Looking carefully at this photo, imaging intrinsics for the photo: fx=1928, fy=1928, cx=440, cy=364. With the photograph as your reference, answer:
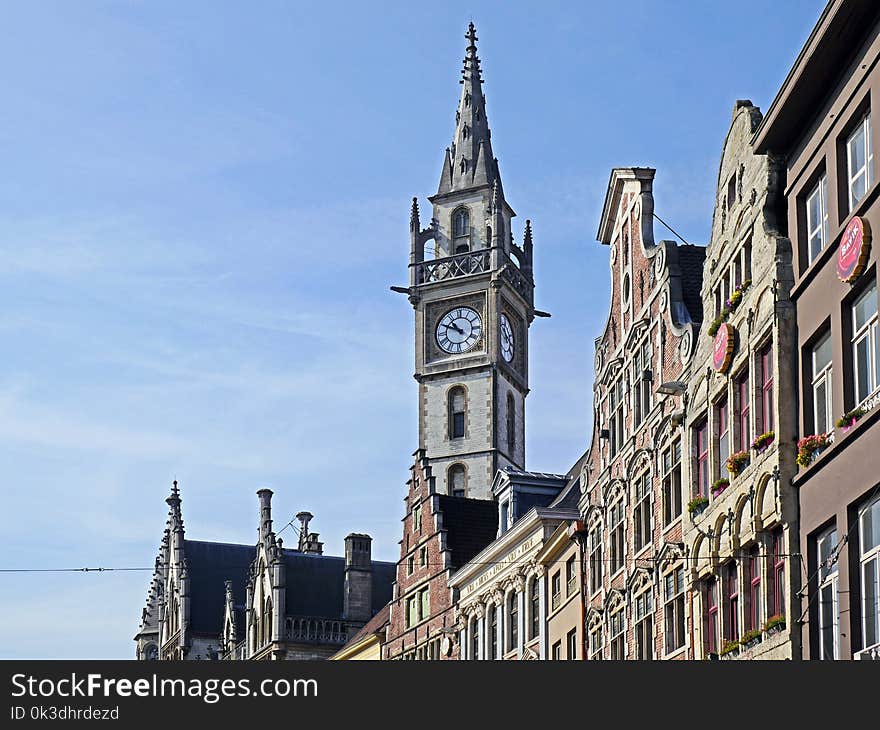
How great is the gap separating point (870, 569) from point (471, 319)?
264 feet

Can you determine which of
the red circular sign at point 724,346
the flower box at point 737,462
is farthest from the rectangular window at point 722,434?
the flower box at point 737,462

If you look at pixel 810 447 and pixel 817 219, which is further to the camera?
pixel 817 219

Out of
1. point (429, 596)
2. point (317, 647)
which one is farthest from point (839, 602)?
point (317, 647)

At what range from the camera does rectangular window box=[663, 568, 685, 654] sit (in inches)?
1436

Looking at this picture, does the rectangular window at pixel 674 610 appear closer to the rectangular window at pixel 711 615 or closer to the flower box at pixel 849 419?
the rectangular window at pixel 711 615

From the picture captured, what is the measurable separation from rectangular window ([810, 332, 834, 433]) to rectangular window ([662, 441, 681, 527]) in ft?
24.3

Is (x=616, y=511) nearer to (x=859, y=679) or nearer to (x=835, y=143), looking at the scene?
(x=835, y=143)

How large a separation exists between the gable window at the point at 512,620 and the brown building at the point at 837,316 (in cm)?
2327

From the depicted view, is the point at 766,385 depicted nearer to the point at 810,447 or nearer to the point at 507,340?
the point at 810,447

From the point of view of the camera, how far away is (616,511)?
42438 millimetres

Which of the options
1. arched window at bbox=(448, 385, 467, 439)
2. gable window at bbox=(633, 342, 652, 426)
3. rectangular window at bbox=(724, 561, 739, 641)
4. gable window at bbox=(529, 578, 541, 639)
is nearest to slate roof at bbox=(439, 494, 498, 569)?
gable window at bbox=(529, 578, 541, 639)

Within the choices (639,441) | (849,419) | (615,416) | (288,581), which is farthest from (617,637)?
(288,581)

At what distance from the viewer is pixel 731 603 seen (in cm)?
3334

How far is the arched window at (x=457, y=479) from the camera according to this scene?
333 feet
